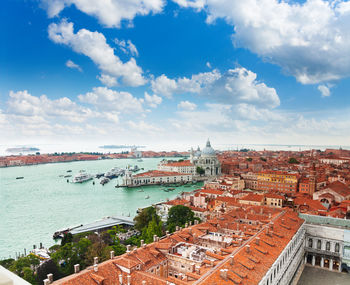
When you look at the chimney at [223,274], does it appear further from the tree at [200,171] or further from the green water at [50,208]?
the tree at [200,171]

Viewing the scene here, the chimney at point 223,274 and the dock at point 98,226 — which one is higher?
the chimney at point 223,274

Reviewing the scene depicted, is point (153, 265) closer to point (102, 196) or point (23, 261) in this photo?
point (23, 261)

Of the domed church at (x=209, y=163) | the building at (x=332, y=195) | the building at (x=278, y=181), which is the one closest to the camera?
the building at (x=332, y=195)

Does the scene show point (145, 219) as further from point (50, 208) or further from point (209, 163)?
point (209, 163)

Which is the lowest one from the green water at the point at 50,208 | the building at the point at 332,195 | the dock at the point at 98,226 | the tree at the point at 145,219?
the green water at the point at 50,208

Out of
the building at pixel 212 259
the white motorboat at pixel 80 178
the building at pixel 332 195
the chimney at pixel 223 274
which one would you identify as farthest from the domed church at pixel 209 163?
the chimney at pixel 223 274

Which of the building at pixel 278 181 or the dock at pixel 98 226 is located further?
the building at pixel 278 181

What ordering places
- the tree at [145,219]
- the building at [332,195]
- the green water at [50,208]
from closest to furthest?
the tree at [145,219] → the green water at [50,208] → the building at [332,195]

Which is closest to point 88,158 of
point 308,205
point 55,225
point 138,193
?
point 138,193

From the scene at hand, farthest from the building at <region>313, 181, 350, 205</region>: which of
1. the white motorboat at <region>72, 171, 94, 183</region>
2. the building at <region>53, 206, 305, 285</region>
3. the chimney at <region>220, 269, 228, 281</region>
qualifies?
the white motorboat at <region>72, 171, 94, 183</region>
